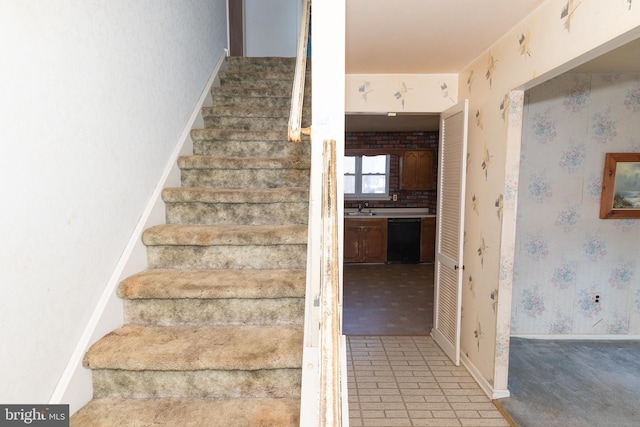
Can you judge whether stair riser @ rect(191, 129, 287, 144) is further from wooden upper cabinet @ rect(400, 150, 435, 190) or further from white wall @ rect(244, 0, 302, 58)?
wooden upper cabinet @ rect(400, 150, 435, 190)

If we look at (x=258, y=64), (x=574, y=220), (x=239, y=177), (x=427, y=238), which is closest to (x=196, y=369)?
(x=239, y=177)

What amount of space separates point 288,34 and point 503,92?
12.6 ft

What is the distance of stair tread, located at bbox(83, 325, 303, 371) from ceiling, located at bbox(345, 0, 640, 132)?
1.78 m

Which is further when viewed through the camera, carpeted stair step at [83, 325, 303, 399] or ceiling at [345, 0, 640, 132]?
ceiling at [345, 0, 640, 132]

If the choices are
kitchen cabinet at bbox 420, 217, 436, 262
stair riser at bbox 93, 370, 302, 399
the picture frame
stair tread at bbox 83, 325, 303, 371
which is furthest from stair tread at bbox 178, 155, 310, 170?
kitchen cabinet at bbox 420, 217, 436, 262

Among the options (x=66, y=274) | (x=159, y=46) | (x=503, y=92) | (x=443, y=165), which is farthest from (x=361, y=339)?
(x=159, y=46)

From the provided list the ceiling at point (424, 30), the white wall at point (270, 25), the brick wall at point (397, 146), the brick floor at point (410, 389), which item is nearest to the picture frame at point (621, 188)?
the ceiling at point (424, 30)

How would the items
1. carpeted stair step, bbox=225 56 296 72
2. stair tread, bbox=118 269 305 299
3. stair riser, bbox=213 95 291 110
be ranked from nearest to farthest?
1. stair tread, bbox=118 269 305 299
2. stair riser, bbox=213 95 291 110
3. carpeted stair step, bbox=225 56 296 72

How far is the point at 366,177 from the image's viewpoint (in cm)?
696

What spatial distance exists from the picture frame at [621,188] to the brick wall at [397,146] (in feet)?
11.0

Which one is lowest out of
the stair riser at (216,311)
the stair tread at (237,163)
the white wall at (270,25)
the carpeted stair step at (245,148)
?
the stair riser at (216,311)

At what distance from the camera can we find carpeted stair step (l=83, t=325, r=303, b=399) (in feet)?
4.60

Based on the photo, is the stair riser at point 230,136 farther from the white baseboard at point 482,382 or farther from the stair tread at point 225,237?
the white baseboard at point 482,382

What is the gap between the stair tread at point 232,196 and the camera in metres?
2.13
